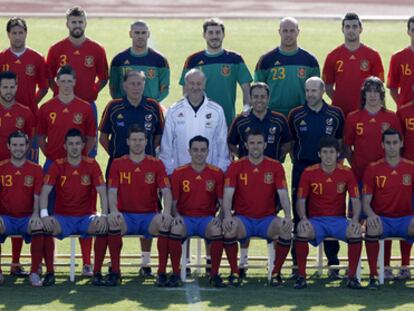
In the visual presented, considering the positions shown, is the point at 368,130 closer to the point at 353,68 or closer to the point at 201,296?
the point at 353,68

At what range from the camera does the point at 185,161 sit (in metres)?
13.2

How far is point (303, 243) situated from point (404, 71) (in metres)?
2.34

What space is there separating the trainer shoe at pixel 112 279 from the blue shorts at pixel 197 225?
0.77 metres

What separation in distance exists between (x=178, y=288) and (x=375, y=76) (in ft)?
10.1

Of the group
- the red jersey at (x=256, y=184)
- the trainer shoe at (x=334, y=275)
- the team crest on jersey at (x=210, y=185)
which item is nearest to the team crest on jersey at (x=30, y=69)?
the team crest on jersey at (x=210, y=185)

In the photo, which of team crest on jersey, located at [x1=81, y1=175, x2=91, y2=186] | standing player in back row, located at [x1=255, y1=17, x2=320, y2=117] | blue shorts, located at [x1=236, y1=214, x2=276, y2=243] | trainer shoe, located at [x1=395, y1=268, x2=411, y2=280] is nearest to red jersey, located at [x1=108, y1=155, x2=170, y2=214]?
team crest on jersey, located at [x1=81, y1=175, x2=91, y2=186]

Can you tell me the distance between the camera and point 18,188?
41.7 ft

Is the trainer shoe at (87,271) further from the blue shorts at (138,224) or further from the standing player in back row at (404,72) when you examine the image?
the standing player in back row at (404,72)

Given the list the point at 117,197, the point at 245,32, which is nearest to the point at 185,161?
the point at 117,197

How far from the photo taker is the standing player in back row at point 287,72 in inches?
531

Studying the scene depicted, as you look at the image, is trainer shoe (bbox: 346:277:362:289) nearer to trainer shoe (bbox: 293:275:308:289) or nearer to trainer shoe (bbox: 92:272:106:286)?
trainer shoe (bbox: 293:275:308:289)

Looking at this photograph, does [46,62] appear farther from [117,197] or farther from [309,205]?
[309,205]

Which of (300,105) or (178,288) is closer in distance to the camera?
(178,288)

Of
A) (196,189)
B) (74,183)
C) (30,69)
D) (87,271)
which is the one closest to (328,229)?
(196,189)
